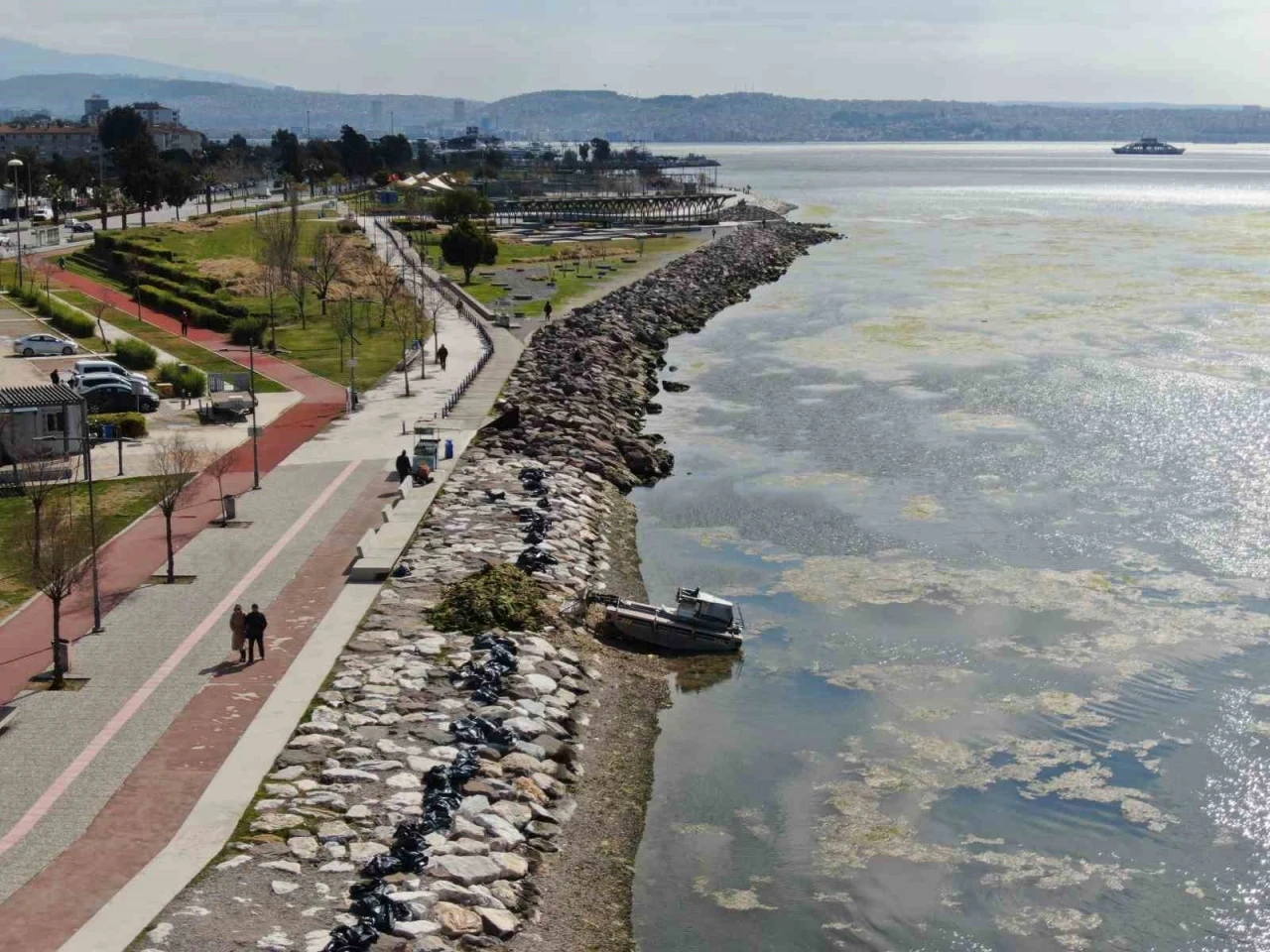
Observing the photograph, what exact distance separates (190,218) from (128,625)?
92623mm

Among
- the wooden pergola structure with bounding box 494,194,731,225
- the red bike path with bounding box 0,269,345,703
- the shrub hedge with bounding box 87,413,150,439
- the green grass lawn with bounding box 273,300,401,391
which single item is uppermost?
the wooden pergola structure with bounding box 494,194,731,225

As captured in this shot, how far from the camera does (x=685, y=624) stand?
99.5 feet

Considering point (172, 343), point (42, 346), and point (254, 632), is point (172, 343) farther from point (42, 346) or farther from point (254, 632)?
point (254, 632)

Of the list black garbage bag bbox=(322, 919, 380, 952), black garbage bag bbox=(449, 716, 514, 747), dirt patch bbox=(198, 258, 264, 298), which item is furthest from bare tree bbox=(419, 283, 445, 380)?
black garbage bag bbox=(322, 919, 380, 952)

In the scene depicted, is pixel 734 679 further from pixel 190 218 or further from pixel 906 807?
pixel 190 218

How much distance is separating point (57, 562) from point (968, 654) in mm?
16771

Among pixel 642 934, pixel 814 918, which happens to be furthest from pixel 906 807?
pixel 642 934

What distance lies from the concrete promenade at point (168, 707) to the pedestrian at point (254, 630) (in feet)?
1.22

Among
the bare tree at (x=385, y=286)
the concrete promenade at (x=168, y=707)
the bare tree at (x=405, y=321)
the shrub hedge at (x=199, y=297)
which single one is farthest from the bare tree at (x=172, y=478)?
the shrub hedge at (x=199, y=297)

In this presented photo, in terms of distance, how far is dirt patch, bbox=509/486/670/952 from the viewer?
19703mm

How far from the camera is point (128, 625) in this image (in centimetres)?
2728

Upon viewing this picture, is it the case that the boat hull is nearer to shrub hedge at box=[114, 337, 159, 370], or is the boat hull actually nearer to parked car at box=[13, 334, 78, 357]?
shrub hedge at box=[114, 337, 159, 370]

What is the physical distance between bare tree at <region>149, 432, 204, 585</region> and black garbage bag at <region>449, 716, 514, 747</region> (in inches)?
349

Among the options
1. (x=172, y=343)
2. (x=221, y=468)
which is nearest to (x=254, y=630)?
(x=221, y=468)
